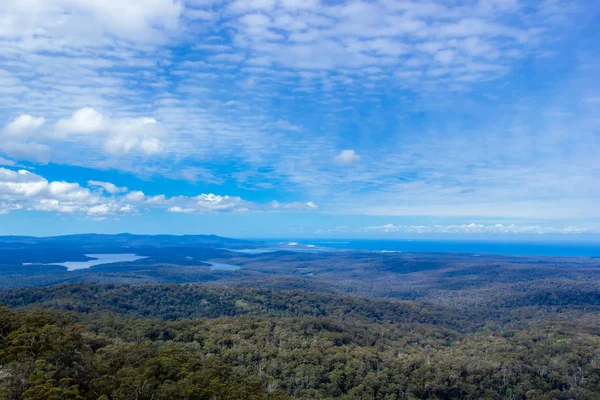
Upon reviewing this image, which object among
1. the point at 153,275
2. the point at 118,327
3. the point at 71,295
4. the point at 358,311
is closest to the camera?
the point at 118,327

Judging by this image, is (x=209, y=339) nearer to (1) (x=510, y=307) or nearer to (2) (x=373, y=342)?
(2) (x=373, y=342)

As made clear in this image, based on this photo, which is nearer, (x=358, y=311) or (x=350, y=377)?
(x=350, y=377)

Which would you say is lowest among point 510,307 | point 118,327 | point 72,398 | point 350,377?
point 510,307

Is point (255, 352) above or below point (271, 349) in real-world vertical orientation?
above

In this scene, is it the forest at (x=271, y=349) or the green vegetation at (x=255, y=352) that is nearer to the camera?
the green vegetation at (x=255, y=352)

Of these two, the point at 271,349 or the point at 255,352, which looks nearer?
the point at 255,352

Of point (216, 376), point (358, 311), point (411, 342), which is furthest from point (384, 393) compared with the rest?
point (358, 311)

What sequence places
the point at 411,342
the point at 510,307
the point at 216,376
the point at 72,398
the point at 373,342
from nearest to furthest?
the point at 72,398 → the point at 216,376 → the point at 373,342 → the point at 411,342 → the point at 510,307

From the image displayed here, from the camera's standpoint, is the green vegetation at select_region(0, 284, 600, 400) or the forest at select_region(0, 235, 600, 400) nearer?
the green vegetation at select_region(0, 284, 600, 400)
